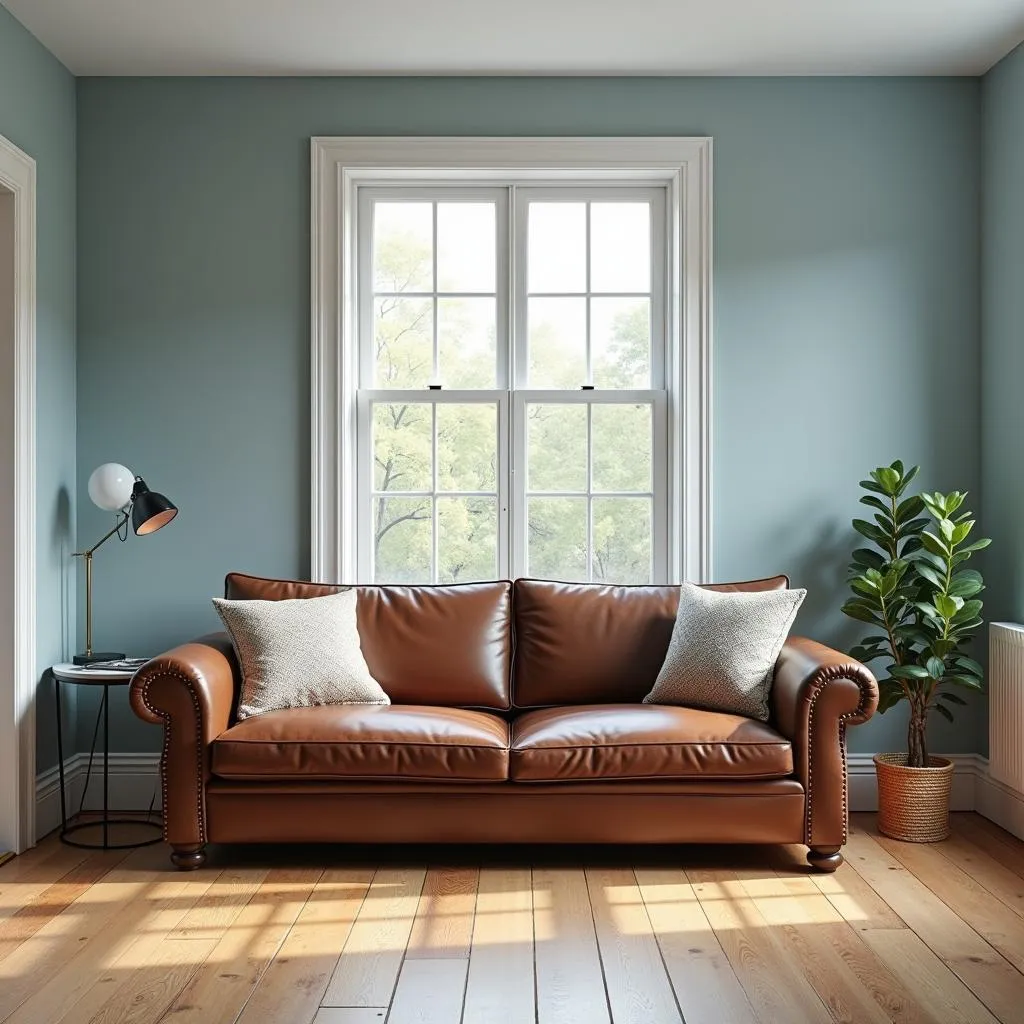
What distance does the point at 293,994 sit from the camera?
103 inches

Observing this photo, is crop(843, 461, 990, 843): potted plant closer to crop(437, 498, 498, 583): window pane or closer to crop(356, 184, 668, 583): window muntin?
crop(356, 184, 668, 583): window muntin

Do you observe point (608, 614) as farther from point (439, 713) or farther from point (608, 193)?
point (608, 193)

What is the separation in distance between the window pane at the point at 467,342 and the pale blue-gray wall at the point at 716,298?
0.57m

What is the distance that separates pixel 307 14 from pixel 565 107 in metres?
1.09

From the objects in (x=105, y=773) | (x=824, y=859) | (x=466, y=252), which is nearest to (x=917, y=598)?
(x=824, y=859)

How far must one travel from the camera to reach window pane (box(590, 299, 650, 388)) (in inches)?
182

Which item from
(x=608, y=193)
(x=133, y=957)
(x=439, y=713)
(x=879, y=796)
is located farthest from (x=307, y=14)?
(x=879, y=796)

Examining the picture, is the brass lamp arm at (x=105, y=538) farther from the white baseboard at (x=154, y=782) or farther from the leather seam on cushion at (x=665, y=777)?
the leather seam on cushion at (x=665, y=777)

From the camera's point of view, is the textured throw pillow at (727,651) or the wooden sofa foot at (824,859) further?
the textured throw pillow at (727,651)

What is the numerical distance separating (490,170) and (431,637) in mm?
1880

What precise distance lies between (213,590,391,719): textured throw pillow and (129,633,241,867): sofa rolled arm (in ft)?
0.75

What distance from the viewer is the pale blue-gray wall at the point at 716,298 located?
14.5 ft

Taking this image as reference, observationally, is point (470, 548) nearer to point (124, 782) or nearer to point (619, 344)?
point (619, 344)

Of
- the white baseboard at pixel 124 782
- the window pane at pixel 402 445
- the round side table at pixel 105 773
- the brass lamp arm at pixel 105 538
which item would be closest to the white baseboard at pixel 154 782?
the white baseboard at pixel 124 782
